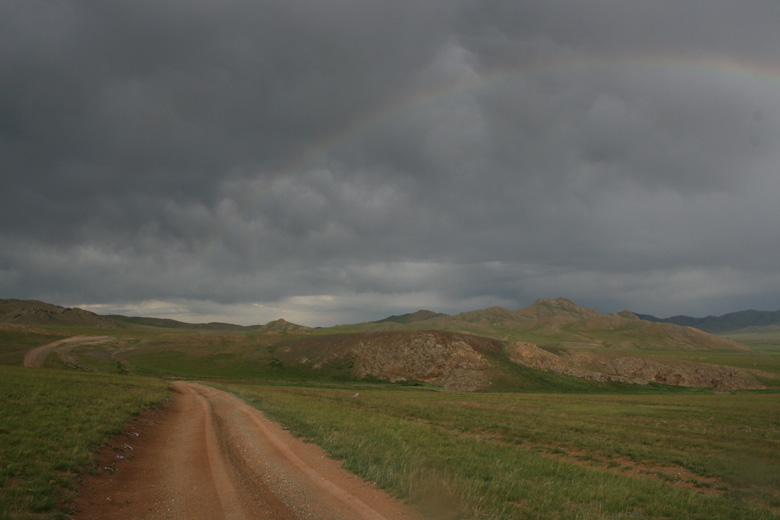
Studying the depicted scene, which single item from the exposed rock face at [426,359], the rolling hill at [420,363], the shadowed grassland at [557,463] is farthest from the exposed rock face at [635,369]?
the shadowed grassland at [557,463]

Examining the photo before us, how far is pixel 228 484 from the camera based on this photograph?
11.1m

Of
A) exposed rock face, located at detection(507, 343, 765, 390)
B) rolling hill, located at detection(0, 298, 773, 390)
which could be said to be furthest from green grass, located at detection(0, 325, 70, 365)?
exposed rock face, located at detection(507, 343, 765, 390)

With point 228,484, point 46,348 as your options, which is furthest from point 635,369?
point 46,348

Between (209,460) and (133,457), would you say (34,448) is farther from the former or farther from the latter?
(209,460)

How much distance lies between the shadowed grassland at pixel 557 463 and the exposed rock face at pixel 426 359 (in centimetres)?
5045

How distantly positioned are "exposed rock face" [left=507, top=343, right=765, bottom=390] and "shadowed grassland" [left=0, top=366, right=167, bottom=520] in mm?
88111

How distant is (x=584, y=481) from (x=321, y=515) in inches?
398

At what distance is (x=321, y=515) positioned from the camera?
9.04 metres

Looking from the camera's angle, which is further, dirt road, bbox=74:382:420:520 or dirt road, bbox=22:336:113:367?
dirt road, bbox=22:336:113:367

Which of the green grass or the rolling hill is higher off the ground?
the green grass

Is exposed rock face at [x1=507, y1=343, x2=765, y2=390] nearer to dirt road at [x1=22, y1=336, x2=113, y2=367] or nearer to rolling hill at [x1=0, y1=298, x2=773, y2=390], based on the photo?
rolling hill at [x1=0, y1=298, x2=773, y2=390]

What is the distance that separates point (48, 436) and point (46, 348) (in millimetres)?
101148

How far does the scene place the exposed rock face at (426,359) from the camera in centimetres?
8206

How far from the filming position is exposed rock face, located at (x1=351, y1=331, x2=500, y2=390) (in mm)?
82062
